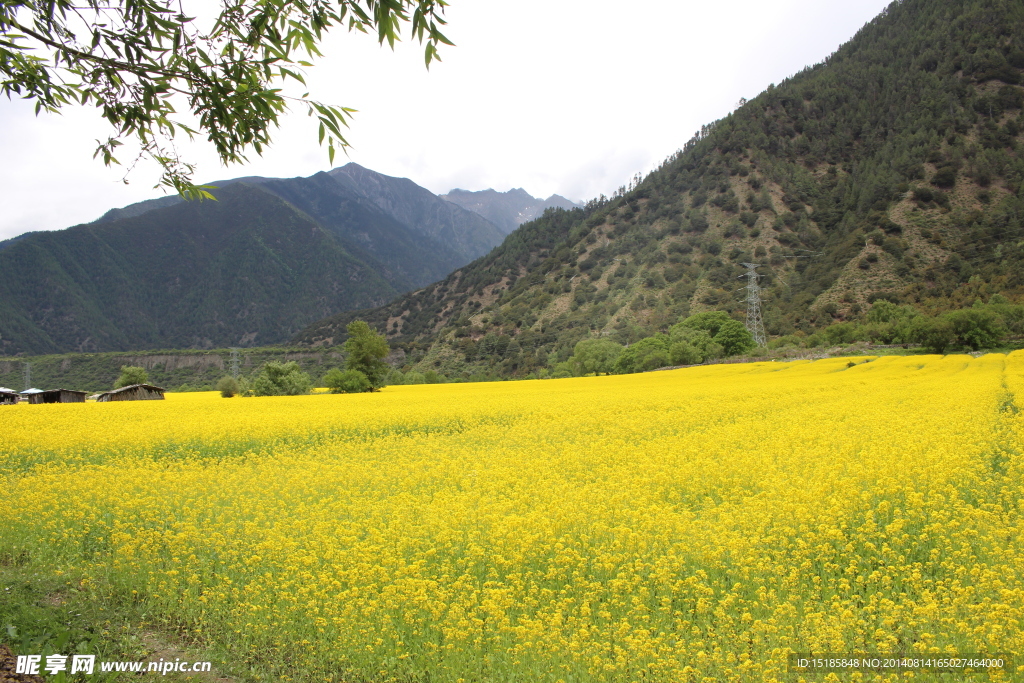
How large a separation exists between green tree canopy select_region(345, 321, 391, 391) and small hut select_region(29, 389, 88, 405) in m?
19.7

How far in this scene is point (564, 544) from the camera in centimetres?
647

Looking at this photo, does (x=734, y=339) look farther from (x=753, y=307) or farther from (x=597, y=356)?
(x=597, y=356)

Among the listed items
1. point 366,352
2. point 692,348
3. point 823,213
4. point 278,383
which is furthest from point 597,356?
point 823,213

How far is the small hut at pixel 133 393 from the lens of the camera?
42841 millimetres

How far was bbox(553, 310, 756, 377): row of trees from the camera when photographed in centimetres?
4853

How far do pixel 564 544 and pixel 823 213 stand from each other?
8430 cm

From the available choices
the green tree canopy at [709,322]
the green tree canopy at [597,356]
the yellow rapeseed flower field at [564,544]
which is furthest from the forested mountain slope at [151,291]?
the yellow rapeseed flower field at [564,544]

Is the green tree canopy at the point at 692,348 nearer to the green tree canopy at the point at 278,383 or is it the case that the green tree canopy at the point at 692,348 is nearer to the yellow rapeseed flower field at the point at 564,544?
the green tree canopy at the point at 278,383

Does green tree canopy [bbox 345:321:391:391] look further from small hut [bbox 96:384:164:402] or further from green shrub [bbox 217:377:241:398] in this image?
small hut [bbox 96:384:164:402]

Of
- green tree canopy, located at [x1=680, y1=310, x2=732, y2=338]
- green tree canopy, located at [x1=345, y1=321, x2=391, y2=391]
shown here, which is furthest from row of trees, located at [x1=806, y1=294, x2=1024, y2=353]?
green tree canopy, located at [x1=345, y1=321, x2=391, y2=391]

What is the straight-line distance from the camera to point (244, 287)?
183250 mm

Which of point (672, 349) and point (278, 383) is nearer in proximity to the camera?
point (278, 383)

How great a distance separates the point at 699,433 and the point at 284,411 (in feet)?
52.4

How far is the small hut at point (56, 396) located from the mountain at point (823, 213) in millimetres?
44661
